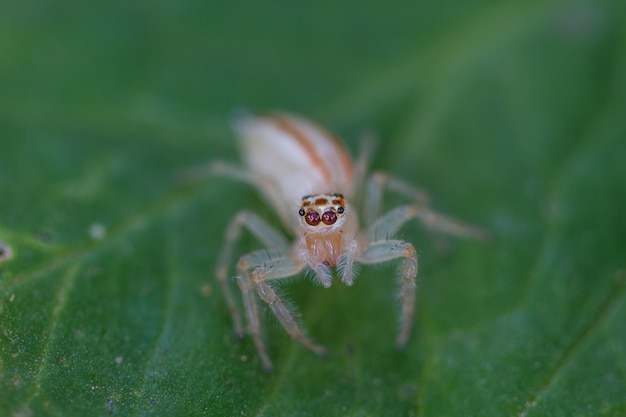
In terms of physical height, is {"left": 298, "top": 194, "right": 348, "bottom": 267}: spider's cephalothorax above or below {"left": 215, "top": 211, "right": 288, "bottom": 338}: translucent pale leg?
above

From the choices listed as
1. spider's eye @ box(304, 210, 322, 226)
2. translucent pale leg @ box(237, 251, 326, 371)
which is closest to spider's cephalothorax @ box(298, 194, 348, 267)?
spider's eye @ box(304, 210, 322, 226)

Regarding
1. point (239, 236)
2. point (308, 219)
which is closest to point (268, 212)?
point (239, 236)

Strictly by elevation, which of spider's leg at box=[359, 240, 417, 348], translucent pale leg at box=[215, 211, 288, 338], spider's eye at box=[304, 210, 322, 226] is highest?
spider's eye at box=[304, 210, 322, 226]

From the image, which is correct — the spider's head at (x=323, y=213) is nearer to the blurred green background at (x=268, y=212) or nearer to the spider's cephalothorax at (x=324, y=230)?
the spider's cephalothorax at (x=324, y=230)

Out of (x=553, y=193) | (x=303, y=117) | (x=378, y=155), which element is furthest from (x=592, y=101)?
(x=303, y=117)

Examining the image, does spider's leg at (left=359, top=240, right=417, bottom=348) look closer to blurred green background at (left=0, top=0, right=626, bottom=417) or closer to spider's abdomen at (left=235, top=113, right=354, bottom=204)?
blurred green background at (left=0, top=0, right=626, bottom=417)

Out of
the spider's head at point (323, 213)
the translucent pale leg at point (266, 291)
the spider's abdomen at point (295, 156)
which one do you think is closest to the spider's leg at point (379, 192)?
the spider's abdomen at point (295, 156)

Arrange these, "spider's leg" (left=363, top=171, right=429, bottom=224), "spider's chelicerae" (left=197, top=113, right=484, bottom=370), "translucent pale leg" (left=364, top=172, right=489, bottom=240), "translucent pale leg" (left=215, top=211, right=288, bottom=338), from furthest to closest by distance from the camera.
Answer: "spider's leg" (left=363, top=171, right=429, bottom=224)
"translucent pale leg" (left=364, top=172, right=489, bottom=240)
"translucent pale leg" (left=215, top=211, right=288, bottom=338)
"spider's chelicerae" (left=197, top=113, right=484, bottom=370)

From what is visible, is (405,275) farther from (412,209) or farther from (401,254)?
(412,209)

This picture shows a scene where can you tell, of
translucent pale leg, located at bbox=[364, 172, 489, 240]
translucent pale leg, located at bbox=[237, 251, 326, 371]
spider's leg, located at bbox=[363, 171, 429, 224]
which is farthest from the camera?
spider's leg, located at bbox=[363, 171, 429, 224]
